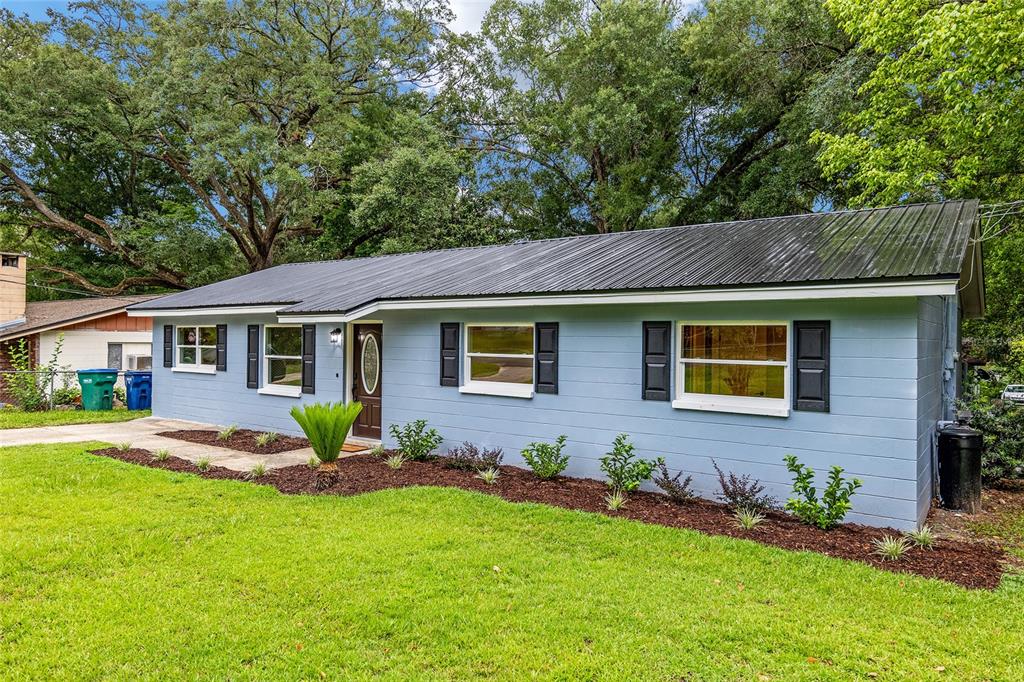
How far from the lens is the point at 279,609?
4090mm

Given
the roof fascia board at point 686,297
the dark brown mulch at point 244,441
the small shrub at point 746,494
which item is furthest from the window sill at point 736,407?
the dark brown mulch at point 244,441

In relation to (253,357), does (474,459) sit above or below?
below

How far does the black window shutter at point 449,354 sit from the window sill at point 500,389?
0.22 meters

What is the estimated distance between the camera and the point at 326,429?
720cm

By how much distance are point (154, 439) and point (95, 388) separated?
219 inches

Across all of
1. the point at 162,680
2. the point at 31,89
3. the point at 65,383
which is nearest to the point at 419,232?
the point at 65,383

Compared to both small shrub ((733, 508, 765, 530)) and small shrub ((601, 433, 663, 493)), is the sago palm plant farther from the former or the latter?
small shrub ((733, 508, 765, 530))

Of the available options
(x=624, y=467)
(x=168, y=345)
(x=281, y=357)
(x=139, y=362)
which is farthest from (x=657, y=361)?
(x=139, y=362)

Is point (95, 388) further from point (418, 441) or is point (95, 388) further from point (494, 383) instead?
point (494, 383)

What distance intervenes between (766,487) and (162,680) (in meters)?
5.72

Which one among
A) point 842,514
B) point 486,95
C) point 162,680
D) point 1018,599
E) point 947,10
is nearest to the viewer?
point 162,680

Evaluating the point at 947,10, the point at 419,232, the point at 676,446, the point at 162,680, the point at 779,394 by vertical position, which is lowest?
the point at 162,680

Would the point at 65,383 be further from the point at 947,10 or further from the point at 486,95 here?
the point at 947,10

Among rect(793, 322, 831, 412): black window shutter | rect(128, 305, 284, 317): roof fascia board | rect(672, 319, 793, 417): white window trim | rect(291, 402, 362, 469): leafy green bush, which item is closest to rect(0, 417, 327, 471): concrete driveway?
rect(291, 402, 362, 469): leafy green bush
